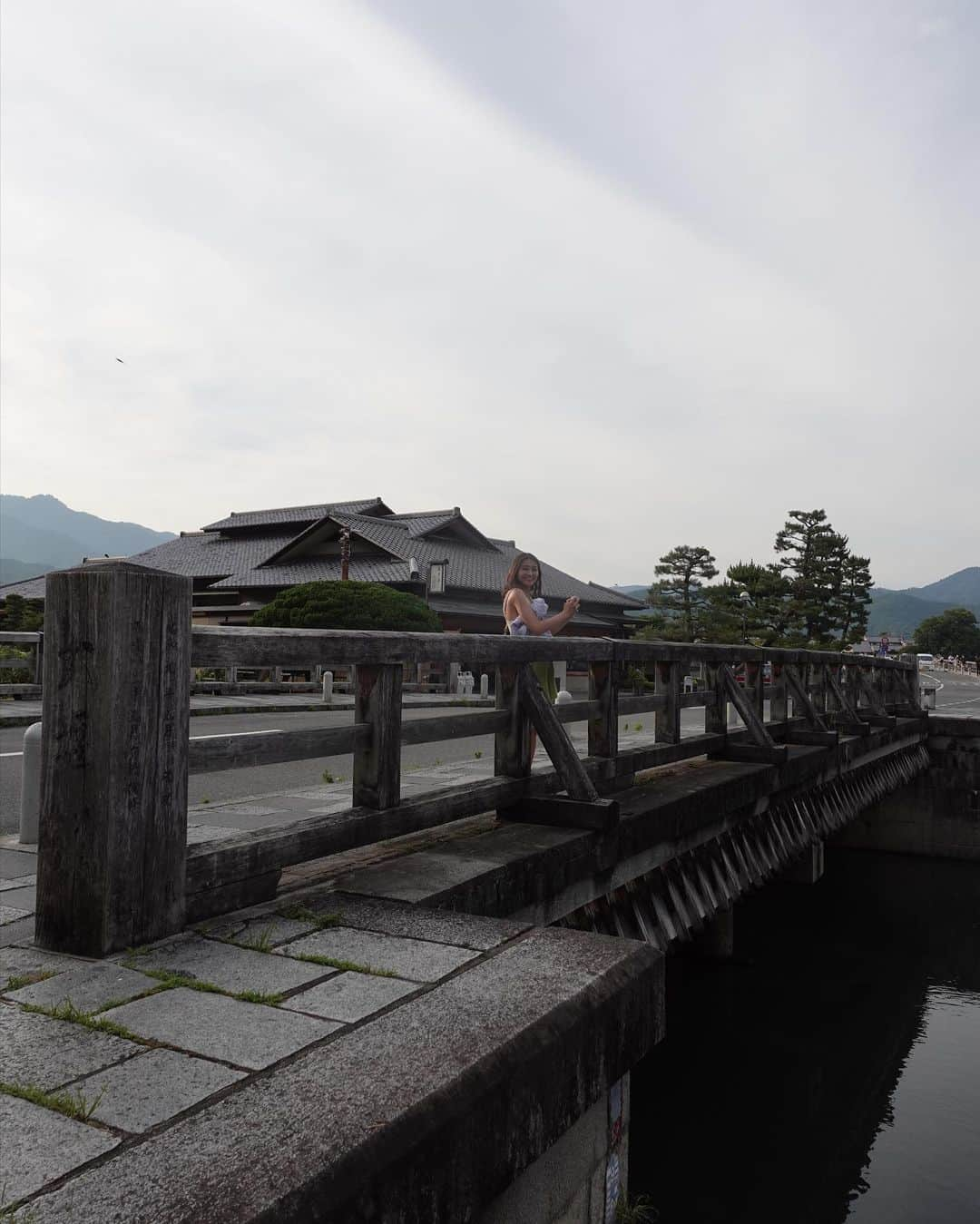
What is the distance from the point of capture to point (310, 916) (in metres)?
3.22

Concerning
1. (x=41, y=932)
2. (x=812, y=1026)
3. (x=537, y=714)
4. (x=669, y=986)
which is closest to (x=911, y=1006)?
(x=812, y=1026)

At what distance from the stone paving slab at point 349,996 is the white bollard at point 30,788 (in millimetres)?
3166

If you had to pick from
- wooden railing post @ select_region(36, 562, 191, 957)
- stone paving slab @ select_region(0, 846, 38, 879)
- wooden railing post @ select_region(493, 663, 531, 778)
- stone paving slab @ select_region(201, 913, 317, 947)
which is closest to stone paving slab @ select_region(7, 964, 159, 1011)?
wooden railing post @ select_region(36, 562, 191, 957)

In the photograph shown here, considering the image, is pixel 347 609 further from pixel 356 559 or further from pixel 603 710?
pixel 603 710

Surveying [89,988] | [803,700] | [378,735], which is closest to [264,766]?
[378,735]

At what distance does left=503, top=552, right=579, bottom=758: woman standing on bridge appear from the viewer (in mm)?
6074

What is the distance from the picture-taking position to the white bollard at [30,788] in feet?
16.6

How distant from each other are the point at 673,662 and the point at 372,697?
10.9 ft

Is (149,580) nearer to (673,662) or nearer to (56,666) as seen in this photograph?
(56,666)

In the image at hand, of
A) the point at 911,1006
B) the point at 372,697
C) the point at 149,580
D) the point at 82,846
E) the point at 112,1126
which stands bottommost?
the point at 911,1006

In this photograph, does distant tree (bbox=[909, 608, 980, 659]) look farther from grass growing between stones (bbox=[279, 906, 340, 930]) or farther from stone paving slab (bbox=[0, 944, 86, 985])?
stone paving slab (bbox=[0, 944, 86, 985])

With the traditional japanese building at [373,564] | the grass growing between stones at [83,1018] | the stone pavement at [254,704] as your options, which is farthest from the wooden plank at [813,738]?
the traditional japanese building at [373,564]

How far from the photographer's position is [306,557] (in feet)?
127

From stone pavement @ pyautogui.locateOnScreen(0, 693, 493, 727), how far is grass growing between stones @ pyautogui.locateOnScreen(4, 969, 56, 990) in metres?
10.0
